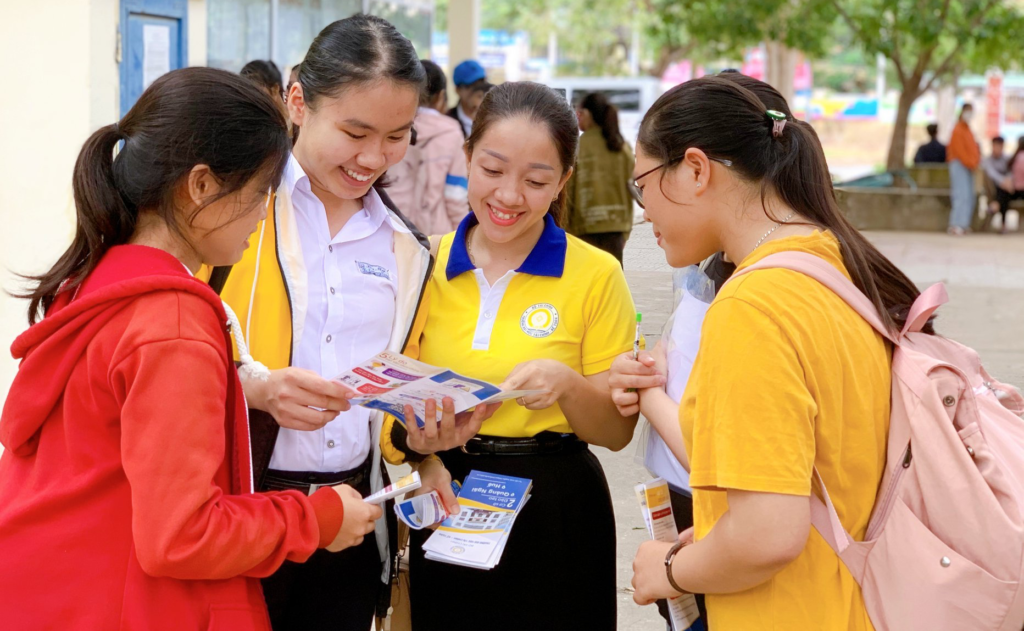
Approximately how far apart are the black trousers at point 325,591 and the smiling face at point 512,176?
2.10 ft

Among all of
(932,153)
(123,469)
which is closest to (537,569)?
(123,469)

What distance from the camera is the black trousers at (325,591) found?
2.09m

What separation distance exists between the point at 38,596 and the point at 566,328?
1.14m

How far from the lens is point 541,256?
231 cm

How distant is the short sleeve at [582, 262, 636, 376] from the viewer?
2.27m

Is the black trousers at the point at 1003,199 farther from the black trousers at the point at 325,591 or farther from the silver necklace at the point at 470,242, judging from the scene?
the black trousers at the point at 325,591

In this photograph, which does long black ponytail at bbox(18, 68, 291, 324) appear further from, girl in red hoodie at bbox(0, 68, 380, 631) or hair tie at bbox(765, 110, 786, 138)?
hair tie at bbox(765, 110, 786, 138)

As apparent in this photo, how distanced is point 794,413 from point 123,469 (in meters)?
0.97

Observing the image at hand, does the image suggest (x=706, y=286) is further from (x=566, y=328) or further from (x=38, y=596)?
(x=38, y=596)

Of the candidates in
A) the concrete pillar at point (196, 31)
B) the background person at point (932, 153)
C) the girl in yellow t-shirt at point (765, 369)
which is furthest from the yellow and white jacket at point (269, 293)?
the background person at point (932, 153)

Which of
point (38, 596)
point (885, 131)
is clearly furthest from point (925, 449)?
point (885, 131)

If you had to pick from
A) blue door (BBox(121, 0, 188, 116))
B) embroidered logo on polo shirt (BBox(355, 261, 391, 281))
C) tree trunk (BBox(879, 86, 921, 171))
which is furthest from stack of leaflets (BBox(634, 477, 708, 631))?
tree trunk (BBox(879, 86, 921, 171))

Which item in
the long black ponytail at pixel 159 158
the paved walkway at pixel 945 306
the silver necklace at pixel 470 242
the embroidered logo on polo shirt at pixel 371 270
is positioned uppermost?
the long black ponytail at pixel 159 158

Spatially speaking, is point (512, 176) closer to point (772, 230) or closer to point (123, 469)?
point (772, 230)
